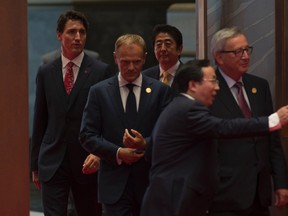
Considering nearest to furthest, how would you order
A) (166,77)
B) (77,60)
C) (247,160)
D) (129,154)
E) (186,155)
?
(186,155) < (247,160) < (129,154) < (77,60) < (166,77)

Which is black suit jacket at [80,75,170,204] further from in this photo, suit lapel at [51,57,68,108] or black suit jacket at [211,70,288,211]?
suit lapel at [51,57,68,108]

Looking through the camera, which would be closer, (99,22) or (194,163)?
(194,163)

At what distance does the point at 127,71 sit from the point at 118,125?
361 mm

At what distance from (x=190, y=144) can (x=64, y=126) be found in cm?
179

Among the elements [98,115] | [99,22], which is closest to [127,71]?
[98,115]

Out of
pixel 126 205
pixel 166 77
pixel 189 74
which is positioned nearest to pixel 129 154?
pixel 126 205

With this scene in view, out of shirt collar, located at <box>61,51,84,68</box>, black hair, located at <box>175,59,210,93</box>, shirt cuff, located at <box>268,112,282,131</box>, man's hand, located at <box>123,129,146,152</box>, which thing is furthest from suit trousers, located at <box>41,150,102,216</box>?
shirt cuff, located at <box>268,112,282,131</box>

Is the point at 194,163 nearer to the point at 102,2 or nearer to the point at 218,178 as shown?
the point at 218,178

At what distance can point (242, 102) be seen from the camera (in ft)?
21.6

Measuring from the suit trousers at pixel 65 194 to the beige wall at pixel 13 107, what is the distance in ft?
0.92

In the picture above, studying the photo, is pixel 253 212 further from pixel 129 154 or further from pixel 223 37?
pixel 223 37

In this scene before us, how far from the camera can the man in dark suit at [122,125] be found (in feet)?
21.9

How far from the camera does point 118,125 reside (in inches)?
267

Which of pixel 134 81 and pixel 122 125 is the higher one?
pixel 134 81
